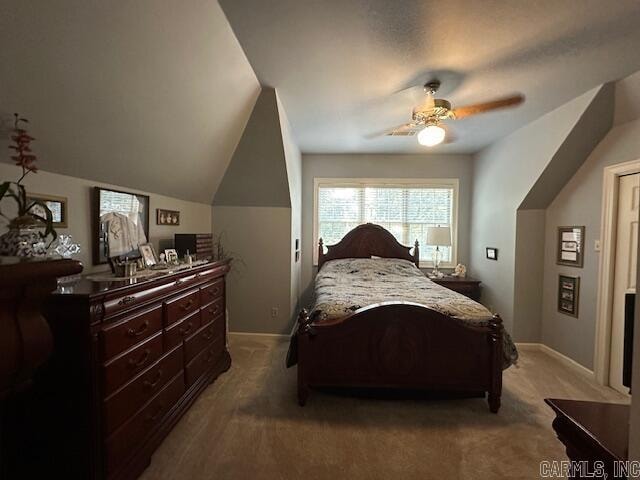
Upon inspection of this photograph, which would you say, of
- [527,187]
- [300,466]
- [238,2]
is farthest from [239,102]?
[527,187]

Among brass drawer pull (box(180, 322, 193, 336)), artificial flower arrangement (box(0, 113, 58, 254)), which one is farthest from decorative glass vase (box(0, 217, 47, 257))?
brass drawer pull (box(180, 322, 193, 336))

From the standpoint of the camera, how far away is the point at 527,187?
11.0 ft

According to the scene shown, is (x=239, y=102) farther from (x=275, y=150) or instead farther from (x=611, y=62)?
(x=611, y=62)

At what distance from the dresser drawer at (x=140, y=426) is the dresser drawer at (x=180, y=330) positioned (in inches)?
10.1

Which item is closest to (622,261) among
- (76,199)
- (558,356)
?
(558,356)

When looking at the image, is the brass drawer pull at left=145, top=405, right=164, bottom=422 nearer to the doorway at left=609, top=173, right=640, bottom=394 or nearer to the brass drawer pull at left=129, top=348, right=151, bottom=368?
the brass drawer pull at left=129, top=348, right=151, bottom=368

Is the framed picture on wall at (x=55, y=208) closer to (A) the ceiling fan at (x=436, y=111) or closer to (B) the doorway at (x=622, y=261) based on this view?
(A) the ceiling fan at (x=436, y=111)

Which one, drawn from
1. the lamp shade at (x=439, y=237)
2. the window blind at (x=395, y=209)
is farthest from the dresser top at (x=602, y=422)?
the window blind at (x=395, y=209)

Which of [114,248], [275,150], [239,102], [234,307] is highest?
[239,102]

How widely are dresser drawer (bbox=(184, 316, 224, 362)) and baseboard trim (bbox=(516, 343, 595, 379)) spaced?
347cm

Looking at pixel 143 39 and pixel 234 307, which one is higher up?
pixel 143 39

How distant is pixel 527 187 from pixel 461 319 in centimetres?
198

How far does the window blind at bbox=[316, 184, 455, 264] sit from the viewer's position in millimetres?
4656

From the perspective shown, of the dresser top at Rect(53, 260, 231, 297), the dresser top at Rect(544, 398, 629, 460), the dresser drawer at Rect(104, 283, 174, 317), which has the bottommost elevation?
the dresser top at Rect(544, 398, 629, 460)
